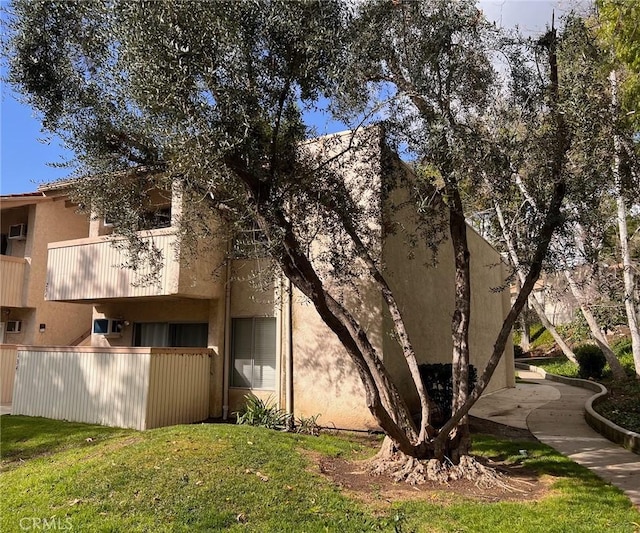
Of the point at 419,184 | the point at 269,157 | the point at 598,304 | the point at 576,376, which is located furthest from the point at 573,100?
the point at 576,376

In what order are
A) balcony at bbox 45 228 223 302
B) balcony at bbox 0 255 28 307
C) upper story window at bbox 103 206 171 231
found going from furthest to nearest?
1. balcony at bbox 0 255 28 307
2. balcony at bbox 45 228 223 302
3. upper story window at bbox 103 206 171 231

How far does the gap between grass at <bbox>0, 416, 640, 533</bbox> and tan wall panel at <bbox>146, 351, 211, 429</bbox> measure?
1849 millimetres

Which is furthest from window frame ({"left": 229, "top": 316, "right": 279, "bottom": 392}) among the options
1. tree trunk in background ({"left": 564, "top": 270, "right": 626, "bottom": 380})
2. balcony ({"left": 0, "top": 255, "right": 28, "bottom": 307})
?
tree trunk in background ({"left": 564, "top": 270, "right": 626, "bottom": 380})

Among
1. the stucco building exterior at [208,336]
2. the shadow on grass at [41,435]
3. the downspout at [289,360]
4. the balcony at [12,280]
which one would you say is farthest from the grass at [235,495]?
the balcony at [12,280]

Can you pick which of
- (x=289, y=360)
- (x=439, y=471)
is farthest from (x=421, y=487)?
(x=289, y=360)

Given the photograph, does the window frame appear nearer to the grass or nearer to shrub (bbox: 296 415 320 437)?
shrub (bbox: 296 415 320 437)

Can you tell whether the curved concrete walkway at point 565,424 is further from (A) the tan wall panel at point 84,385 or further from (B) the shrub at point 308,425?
(A) the tan wall panel at point 84,385

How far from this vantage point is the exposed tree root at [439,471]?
7.18m

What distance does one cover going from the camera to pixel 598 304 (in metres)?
16.9

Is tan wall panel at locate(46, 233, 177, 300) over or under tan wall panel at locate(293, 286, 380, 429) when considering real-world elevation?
over

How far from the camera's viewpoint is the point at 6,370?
15117 mm

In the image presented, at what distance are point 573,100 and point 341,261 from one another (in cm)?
444

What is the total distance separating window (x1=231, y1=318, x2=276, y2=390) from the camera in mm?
12016

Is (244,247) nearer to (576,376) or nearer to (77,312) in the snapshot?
(77,312)
